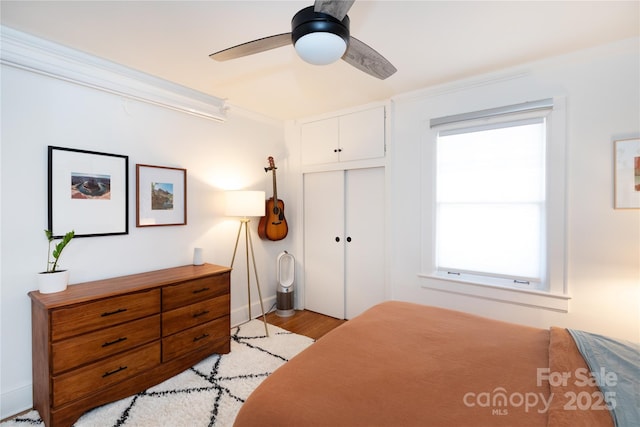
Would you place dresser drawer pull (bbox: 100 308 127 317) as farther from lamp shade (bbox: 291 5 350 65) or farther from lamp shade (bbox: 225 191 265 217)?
lamp shade (bbox: 291 5 350 65)

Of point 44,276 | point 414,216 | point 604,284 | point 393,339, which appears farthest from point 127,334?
point 604,284

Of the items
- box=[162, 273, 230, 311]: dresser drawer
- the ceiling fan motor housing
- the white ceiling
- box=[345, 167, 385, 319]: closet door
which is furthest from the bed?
the white ceiling

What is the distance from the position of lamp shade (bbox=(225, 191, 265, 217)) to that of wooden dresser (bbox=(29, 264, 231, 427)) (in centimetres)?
67

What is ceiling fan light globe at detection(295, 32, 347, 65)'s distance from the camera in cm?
127

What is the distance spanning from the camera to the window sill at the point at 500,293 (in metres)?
2.24

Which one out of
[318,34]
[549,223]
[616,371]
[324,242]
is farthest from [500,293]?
[318,34]

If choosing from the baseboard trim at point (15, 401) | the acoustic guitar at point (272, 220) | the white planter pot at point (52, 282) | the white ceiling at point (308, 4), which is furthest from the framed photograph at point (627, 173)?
the baseboard trim at point (15, 401)

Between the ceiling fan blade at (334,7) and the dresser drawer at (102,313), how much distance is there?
6.85 feet

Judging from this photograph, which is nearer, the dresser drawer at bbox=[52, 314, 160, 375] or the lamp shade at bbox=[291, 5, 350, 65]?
the lamp shade at bbox=[291, 5, 350, 65]

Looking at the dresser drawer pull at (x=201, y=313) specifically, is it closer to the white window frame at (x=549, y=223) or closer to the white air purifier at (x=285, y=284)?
the white air purifier at (x=285, y=284)

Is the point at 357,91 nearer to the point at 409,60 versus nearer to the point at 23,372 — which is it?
the point at 409,60

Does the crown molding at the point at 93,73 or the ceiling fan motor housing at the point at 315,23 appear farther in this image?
the crown molding at the point at 93,73

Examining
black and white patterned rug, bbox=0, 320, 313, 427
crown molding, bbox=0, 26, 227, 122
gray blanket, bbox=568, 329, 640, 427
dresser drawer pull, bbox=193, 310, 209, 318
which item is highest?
crown molding, bbox=0, 26, 227, 122

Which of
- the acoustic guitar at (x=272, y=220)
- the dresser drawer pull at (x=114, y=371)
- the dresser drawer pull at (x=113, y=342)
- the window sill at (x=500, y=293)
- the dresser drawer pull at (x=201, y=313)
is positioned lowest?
the dresser drawer pull at (x=114, y=371)
